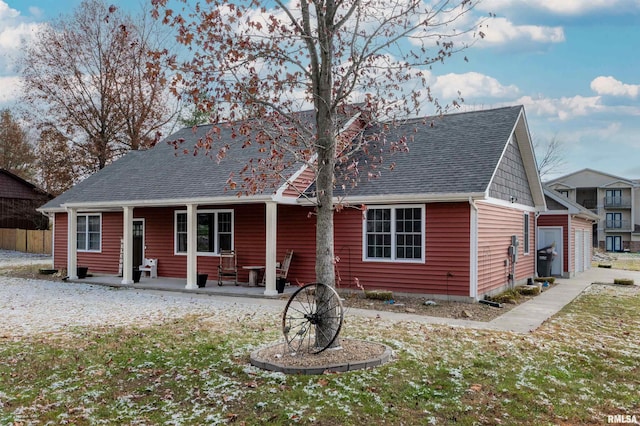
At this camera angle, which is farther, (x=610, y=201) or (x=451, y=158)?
(x=610, y=201)

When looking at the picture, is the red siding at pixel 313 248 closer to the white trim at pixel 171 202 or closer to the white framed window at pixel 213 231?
the white framed window at pixel 213 231

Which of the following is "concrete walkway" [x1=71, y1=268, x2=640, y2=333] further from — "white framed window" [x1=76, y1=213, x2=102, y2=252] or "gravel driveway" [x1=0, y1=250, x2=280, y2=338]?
"white framed window" [x1=76, y1=213, x2=102, y2=252]

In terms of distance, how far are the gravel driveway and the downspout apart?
454 cm

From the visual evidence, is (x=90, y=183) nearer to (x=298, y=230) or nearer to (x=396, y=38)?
(x=298, y=230)

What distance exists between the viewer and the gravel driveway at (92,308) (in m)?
9.27

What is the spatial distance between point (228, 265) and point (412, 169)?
6181mm

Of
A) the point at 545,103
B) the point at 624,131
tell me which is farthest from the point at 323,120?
the point at 624,131

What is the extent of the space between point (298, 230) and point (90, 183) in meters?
10.2

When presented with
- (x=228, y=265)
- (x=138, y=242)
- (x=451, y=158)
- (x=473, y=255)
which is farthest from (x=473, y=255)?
(x=138, y=242)

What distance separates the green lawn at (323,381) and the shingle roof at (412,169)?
14.8 feet

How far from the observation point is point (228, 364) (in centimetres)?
634

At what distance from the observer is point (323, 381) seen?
18.4ft

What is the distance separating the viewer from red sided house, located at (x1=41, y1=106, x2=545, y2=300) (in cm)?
1195

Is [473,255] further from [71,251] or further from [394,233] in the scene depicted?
[71,251]
